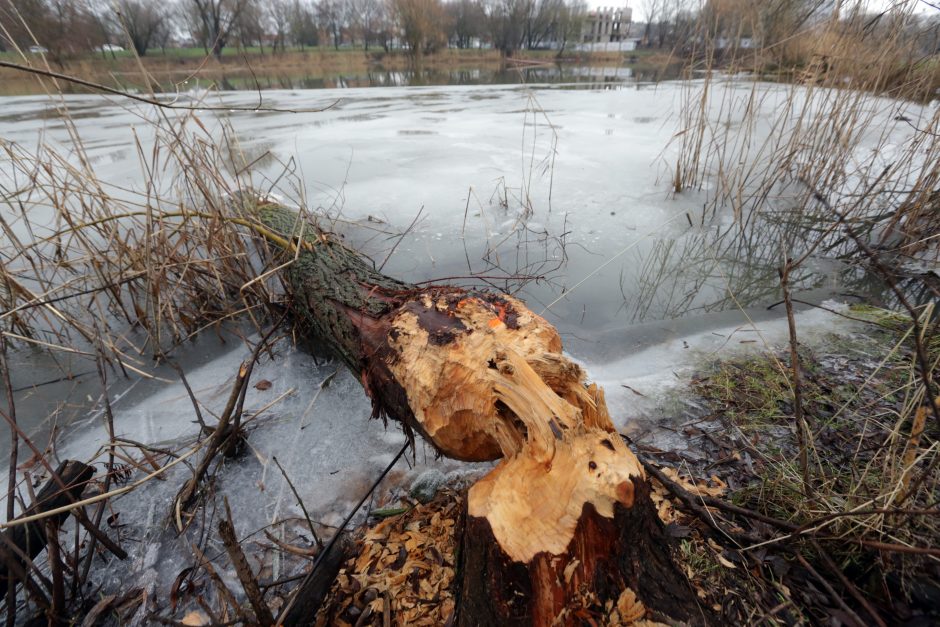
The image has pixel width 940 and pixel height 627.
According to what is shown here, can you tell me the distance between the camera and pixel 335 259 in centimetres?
170

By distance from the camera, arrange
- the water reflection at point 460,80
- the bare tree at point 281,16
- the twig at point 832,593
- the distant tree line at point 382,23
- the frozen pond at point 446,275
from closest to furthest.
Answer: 1. the twig at point 832,593
2. the frozen pond at point 446,275
3. the distant tree line at point 382,23
4. the water reflection at point 460,80
5. the bare tree at point 281,16

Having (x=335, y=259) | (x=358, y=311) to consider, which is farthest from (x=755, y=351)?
(x=335, y=259)

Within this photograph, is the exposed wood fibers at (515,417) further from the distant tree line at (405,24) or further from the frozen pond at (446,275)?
the distant tree line at (405,24)

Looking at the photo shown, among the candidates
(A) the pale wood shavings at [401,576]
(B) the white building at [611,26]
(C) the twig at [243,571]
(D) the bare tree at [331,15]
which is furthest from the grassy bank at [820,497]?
(D) the bare tree at [331,15]

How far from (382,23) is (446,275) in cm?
3113

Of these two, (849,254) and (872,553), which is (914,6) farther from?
(872,553)

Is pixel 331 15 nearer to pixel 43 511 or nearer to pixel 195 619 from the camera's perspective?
pixel 43 511

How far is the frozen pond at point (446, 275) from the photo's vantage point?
4.72 ft

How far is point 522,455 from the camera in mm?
943

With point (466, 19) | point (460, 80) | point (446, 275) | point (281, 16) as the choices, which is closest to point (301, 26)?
point (281, 16)

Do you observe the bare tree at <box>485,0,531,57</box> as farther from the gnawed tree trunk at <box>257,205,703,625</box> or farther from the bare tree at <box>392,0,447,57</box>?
the gnawed tree trunk at <box>257,205,703,625</box>

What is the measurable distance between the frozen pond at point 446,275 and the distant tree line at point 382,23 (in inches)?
18.7

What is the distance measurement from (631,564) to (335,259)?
1444mm

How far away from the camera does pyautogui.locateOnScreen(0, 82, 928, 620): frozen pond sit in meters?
1.44
